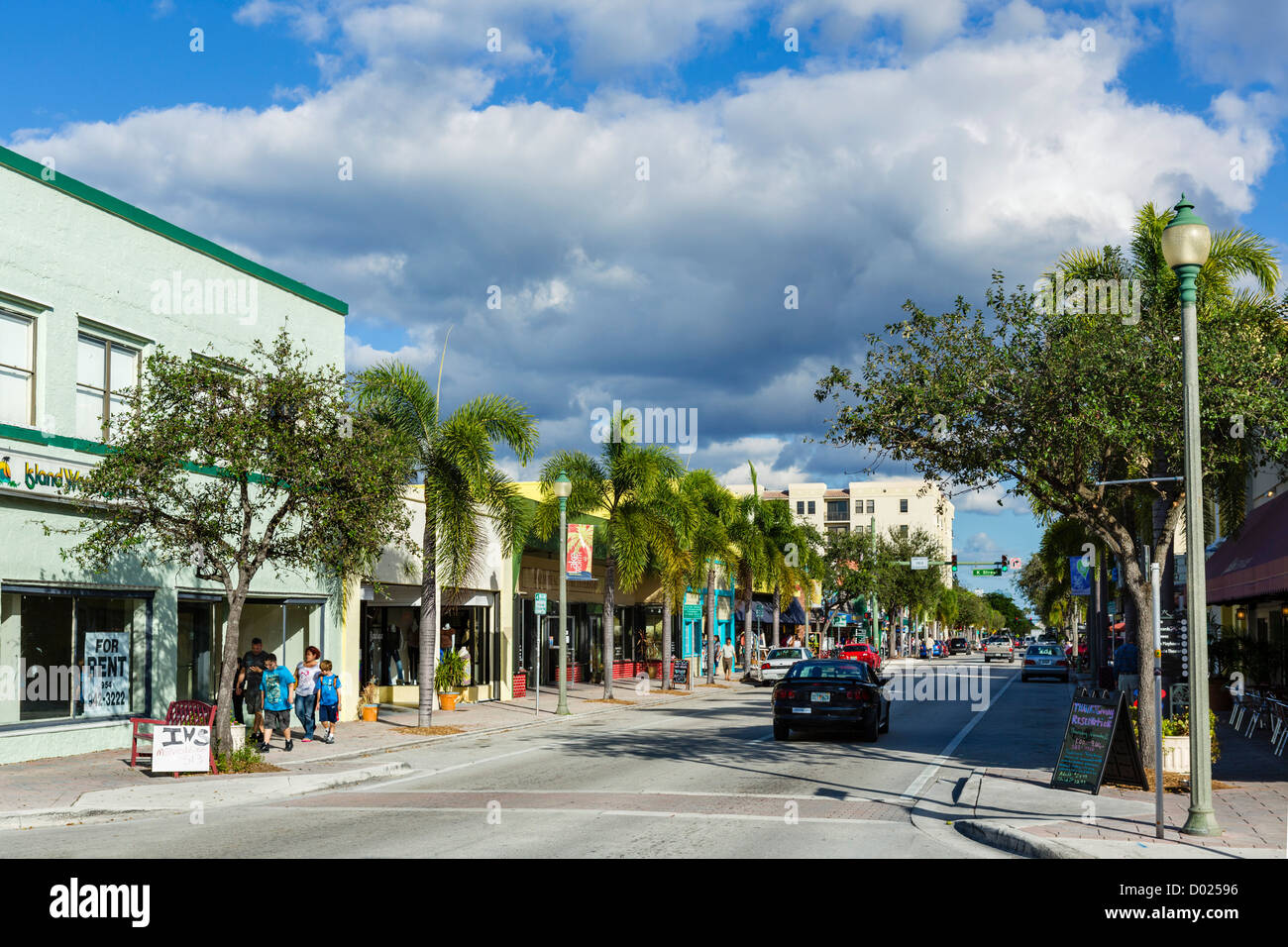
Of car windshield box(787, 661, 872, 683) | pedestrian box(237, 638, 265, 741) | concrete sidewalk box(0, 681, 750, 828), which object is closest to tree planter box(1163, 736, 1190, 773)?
car windshield box(787, 661, 872, 683)

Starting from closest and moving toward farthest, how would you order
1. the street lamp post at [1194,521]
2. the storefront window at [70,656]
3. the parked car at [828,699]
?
the street lamp post at [1194,521], the storefront window at [70,656], the parked car at [828,699]

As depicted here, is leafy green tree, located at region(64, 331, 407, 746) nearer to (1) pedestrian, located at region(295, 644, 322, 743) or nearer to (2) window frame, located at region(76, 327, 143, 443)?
(2) window frame, located at region(76, 327, 143, 443)

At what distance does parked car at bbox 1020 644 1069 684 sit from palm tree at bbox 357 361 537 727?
3018 centimetres

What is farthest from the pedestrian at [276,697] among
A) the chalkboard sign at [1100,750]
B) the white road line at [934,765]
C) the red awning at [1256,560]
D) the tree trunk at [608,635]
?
the red awning at [1256,560]

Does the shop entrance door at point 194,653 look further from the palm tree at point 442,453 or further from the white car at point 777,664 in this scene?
the white car at point 777,664

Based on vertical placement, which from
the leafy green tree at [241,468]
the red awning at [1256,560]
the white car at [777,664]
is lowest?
the white car at [777,664]

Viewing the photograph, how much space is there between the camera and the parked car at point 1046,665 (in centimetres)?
4753

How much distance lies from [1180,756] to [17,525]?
682 inches

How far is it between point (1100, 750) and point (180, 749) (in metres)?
12.2

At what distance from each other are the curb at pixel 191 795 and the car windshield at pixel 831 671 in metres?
8.22

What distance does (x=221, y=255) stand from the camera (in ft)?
→ 76.1

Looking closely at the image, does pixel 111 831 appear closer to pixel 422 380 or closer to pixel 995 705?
pixel 422 380

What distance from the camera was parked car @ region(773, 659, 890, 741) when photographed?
21.4m
